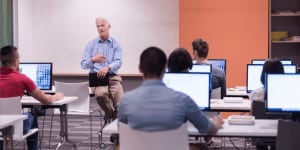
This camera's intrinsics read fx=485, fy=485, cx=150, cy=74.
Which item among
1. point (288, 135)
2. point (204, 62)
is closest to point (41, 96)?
point (204, 62)

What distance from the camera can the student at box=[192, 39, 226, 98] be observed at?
5.48 m

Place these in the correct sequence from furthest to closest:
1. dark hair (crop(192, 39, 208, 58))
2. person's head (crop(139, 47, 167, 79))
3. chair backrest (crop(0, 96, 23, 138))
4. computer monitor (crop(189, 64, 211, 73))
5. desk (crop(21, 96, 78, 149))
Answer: dark hair (crop(192, 39, 208, 58)), computer monitor (crop(189, 64, 211, 73)), desk (crop(21, 96, 78, 149)), chair backrest (crop(0, 96, 23, 138)), person's head (crop(139, 47, 167, 79))

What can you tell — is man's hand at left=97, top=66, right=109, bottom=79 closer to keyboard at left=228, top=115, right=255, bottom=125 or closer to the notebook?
the notebook

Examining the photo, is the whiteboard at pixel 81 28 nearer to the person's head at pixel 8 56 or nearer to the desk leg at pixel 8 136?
the person's head at pixel 8 56

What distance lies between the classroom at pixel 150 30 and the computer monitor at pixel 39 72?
6.76ft

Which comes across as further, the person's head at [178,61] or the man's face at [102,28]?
the man's face at [102,28]

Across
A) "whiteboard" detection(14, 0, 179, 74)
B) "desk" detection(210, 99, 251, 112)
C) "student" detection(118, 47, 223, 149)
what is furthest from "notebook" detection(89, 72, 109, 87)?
"student" detection(118, 47, 223, 149)

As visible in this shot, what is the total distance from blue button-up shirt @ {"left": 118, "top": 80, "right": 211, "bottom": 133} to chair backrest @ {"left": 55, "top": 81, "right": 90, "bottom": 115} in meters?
3.25

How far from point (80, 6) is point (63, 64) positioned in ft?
3.67

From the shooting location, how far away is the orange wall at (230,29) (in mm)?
8383

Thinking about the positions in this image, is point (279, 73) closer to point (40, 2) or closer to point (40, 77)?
point (40, 77)

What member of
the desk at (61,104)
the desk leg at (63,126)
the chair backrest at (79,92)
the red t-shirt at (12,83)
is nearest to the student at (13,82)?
the red t-shirt at (12,83)

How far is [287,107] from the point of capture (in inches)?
146

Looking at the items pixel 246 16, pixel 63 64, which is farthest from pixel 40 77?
pixel 246 16
